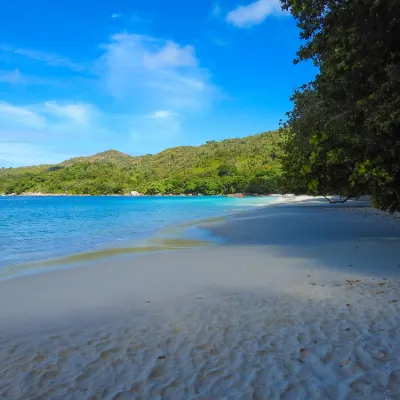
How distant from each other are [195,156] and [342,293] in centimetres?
18214

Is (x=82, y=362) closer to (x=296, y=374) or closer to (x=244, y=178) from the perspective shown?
(x=296, y=374)

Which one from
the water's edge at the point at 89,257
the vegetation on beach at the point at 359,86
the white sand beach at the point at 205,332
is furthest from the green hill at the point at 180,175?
the white sand beach at the point at 205,332

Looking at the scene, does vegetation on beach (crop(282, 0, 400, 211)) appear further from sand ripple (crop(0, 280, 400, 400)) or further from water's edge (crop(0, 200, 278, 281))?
water's edge (crop(0, 200, 278, 281))

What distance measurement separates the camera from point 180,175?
16338cm

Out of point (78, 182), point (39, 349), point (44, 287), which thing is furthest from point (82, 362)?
point (78, 182)

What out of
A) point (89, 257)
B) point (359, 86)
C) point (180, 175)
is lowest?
point (89, 257)

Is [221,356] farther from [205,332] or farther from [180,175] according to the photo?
[180,175]

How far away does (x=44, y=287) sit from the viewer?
25.1 ft

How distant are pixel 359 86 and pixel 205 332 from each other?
25.7 ft

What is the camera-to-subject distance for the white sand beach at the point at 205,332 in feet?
11.0

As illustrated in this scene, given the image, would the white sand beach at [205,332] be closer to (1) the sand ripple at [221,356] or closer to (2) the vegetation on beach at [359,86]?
(1) the sand ripple at [221,356]

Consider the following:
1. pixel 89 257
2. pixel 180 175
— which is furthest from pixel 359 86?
pixel 180 175

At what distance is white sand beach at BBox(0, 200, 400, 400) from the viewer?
335cm

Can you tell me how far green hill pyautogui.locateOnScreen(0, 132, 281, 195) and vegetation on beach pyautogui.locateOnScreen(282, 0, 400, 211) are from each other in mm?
108014
